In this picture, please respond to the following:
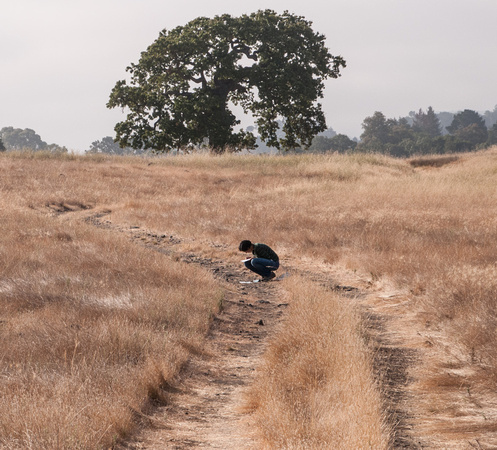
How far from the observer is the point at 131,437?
468cm

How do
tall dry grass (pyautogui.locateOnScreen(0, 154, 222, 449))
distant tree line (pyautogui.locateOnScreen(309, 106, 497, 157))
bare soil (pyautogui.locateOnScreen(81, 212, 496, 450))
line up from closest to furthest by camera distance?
tall dry grass (pyautogui.locateOnScreen(0, 154, 222, 449))
bare soil (pyautogui.locateOnScreen(81, 212, 496, 450))
distant tree line (pyautogui.locateOnScreen(309, 106, 497, 157))

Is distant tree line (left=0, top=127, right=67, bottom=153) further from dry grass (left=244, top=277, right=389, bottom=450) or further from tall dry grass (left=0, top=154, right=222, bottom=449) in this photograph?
dry grass (left=244, top=277, right=389, bottom=450)

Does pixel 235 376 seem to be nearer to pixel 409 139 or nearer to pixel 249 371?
pixel 249 371

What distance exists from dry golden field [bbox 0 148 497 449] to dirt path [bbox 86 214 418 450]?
5.8 inches

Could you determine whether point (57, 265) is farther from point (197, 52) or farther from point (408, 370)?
point (197, 52)

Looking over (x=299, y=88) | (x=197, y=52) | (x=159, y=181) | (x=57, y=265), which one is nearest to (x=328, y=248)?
(x=57, y=265)

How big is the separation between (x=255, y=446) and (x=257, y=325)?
Answer: 410 centimetres

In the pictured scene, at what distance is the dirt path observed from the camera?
Result: 477 cm

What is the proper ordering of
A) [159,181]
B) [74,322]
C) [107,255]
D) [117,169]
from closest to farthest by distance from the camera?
[74,322] < [107,255] < [159,181] < [117,169]

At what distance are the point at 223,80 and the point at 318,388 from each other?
116 ft

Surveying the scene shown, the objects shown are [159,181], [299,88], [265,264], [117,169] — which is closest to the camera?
[265,264]

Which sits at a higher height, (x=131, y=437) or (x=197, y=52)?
(x=197, y=52)

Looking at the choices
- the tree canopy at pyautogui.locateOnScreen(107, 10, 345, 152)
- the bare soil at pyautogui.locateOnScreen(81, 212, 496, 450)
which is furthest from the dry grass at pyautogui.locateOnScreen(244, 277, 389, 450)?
the tree canopy at pyautogui.locateOnScreen(107, 10, 345, 152)

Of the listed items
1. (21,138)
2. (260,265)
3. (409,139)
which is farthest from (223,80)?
(21,138)
